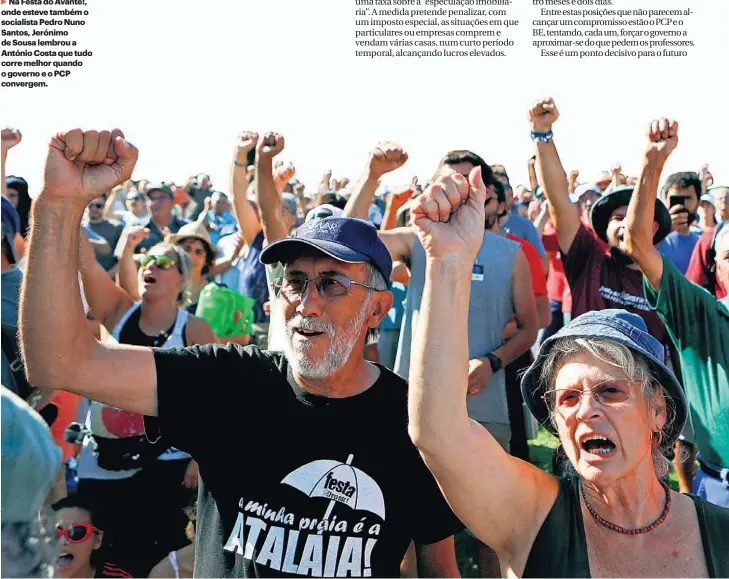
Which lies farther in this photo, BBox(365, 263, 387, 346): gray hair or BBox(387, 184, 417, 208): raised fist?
BBox(387, 184, 417, 208): raised fist

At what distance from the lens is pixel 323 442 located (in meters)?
2.01

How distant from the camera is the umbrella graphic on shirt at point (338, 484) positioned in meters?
1.96

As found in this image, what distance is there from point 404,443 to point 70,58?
2.54 meters

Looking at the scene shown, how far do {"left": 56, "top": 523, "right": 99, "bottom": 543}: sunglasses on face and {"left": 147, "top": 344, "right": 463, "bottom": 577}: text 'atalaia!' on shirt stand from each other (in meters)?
1.57

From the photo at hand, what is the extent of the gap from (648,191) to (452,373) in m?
1.88

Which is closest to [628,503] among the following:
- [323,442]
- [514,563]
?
[514,563]

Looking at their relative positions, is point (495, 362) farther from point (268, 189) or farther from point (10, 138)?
point (10, 138)

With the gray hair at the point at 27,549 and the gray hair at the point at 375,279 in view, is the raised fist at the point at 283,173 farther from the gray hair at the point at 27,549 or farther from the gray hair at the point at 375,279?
the gray hair at the point at 27,549

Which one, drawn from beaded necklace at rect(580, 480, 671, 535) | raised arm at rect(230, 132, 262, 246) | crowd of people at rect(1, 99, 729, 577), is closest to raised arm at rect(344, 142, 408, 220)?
crowd of people at rect(1, 99, 729, 577)

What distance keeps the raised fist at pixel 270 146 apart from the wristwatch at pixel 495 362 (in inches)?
57.5

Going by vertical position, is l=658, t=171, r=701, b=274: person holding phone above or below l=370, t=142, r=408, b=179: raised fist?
below

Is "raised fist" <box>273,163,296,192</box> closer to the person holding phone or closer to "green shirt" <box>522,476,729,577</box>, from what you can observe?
the person holding phone

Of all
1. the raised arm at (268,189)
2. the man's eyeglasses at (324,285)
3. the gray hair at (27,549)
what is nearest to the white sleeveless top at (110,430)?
the raised arm at (268,189)

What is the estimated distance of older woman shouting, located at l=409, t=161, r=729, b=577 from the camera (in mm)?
1638
